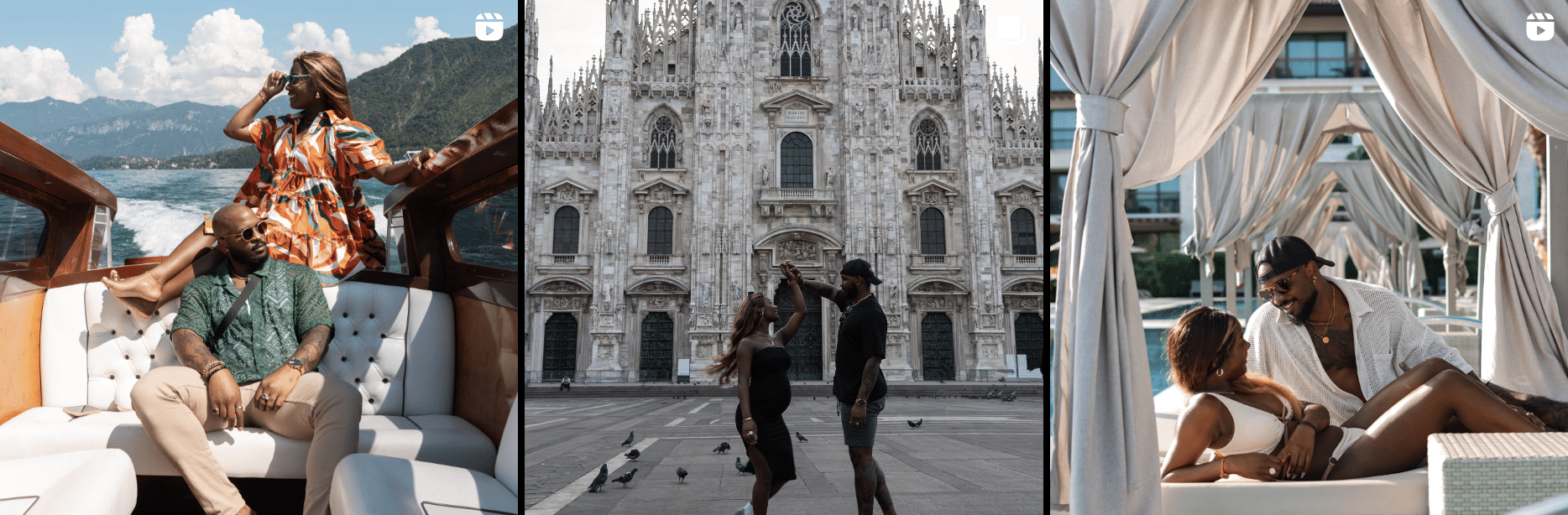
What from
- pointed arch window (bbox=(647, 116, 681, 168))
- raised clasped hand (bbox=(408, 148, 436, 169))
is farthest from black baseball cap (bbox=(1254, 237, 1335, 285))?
pointed arch window (bbox=(647, 116, 681, 168))

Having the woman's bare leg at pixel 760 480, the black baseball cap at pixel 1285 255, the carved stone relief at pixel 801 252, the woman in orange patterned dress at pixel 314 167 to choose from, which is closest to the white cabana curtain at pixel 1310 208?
→ the carved stone relief at pixel 801 252

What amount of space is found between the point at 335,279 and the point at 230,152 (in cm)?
151

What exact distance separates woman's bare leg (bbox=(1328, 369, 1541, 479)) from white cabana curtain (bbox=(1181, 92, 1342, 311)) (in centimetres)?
291

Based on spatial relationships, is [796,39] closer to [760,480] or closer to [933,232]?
[933,232]

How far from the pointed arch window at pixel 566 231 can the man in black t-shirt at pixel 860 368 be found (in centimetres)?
445

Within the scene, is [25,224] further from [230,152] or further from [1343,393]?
[1343,393]

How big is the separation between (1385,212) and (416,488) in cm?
827

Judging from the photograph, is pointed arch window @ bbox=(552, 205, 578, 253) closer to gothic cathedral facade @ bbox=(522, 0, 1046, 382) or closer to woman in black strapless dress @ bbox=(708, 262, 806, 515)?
gothic cathedral facade @ bbox=(522, 0, 1046, 382)

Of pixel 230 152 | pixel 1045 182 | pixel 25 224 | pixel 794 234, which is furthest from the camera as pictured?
pixel 794 234

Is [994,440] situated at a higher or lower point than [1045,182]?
lower

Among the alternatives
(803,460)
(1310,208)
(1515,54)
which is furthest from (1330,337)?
(1310,208)

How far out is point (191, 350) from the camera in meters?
1.52

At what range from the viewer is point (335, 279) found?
1811 mm

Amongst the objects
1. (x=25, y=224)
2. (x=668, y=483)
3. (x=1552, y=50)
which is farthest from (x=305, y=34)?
(x=1552, y=50)
